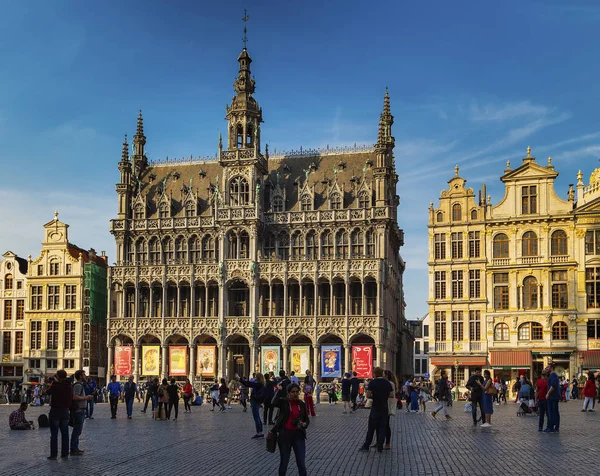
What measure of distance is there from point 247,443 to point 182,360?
52.2 m

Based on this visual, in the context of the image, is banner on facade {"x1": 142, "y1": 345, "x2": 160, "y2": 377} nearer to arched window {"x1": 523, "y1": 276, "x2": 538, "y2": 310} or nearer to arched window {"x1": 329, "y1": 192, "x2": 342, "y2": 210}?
arched window {"x1": 329, "y1": 192, "x2": 342, "y2": 210}

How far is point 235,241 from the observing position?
78625mm

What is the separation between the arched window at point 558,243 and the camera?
70125 mm

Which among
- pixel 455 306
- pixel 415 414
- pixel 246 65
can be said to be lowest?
A: pixel 415 414

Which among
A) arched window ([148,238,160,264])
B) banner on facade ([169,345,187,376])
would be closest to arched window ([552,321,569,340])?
banner on facade ([169,345,187,376])

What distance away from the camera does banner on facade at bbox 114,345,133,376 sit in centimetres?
7844

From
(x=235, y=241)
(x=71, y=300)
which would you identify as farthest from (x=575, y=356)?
(x=71, y=300)

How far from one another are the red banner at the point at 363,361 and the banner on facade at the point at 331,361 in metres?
1.40

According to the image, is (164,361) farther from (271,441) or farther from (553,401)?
(271,441)

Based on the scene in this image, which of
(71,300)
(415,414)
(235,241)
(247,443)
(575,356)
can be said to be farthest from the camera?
(71,300)

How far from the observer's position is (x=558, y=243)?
70.2m

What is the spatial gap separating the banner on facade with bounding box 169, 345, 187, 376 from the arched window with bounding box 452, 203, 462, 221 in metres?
25.6

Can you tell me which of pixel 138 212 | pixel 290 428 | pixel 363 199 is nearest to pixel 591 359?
pixel 363 199

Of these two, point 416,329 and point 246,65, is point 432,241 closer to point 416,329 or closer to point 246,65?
point 246,65
